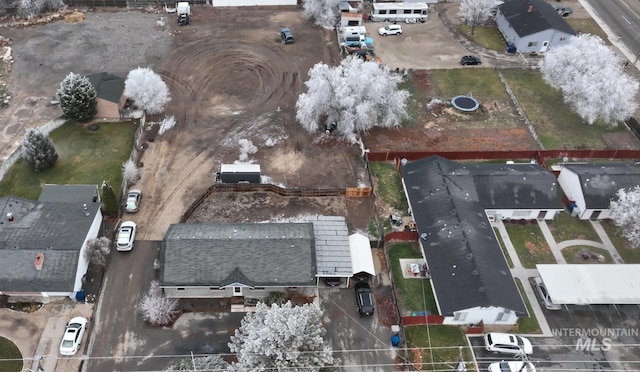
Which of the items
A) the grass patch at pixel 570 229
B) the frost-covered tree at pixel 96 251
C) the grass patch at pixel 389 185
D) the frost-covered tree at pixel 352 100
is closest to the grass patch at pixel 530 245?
the grass patch at pixel 570 229

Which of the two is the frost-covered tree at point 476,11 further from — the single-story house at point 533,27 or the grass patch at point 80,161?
the grass patch at point 80,161

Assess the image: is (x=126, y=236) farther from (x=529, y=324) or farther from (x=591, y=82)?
(x=591, y=82)

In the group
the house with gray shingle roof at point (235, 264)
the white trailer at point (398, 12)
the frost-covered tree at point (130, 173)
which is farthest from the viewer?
the white trailer at point (398, 12)

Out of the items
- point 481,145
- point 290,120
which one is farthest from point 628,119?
point 290,120

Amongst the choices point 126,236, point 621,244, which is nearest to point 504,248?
point 621,244

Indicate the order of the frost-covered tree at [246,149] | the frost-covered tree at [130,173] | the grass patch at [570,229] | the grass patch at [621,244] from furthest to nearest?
1. the frost-covered tree at [246,149]
2. the frost-covered tree at [130,173]
3. the grass patch at [570,229]
4. the grass patch at [621,244]

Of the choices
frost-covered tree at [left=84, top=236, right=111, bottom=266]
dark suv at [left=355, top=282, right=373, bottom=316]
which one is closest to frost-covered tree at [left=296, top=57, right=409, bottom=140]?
dark suv at [left=355, top=282, right=373, bottom=316]

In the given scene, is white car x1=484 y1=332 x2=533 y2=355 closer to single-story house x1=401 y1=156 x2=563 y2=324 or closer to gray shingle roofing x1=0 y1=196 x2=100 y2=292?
single-story house x1=401 y1=156 x2=563 y2=324
